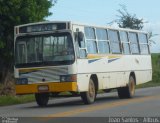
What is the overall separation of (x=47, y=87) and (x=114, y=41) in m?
5.15

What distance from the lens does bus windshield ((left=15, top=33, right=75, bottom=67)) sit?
21375 mm

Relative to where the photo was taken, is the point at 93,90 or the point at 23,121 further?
the point at 93,90

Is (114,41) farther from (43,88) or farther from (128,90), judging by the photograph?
(43,88)

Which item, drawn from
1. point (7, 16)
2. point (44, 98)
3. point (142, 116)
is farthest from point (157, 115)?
point (7, 16)

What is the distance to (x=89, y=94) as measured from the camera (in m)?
22.5

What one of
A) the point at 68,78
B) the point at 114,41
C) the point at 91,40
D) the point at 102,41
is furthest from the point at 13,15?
the point at 68,78

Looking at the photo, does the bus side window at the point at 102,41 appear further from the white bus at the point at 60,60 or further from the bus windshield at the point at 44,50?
the bus windshield at the point at 44,50

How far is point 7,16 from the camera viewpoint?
30641 millimetres

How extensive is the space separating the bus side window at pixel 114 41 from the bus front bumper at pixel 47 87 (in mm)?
4543

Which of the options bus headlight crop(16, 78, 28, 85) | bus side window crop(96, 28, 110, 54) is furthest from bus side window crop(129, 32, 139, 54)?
bus headlight crop(16, 78, 28, 85)

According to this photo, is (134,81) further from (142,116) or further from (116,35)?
(142,116)

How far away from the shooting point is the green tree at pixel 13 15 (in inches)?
1190

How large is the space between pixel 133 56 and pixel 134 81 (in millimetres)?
1129

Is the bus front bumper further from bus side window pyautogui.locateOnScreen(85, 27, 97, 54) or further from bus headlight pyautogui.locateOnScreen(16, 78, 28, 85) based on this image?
bus side window pyautogui.locateOnScreen(85, 27, 97, 54)
